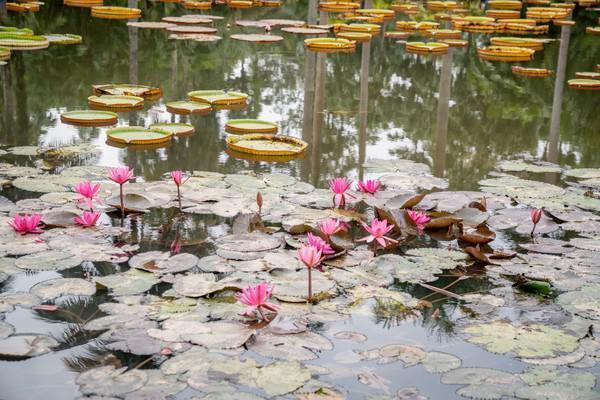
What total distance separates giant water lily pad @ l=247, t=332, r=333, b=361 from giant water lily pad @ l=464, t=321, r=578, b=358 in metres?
0.47

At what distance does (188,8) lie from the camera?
1091 cm

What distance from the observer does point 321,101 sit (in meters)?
5.99

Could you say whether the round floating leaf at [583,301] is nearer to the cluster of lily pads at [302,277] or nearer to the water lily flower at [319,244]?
the cluster of lily pads at [302,277]

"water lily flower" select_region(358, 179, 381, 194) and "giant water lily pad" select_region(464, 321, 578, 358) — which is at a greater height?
"water lily flower" select_region(358, 179, 381, 194)

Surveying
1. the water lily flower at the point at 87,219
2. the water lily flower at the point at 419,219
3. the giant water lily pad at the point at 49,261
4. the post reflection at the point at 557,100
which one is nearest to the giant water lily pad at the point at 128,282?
the giant water lily pad at the point at 49,261

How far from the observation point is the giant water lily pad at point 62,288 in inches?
99.0

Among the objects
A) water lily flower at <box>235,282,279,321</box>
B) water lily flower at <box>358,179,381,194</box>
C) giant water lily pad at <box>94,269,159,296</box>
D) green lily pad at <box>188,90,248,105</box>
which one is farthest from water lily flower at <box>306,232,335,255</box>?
green lily pad at <box>188,90,248,105</box>

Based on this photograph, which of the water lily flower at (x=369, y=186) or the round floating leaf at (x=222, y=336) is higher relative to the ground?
the water lily flower at (x=369, y=186)

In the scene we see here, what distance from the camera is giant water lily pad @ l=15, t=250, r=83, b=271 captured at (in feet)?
8.87

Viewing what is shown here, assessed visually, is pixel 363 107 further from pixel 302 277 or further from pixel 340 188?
pixel 302 277

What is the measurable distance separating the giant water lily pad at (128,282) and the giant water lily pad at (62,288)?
0.04 m

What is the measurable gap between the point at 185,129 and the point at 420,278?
2.33 m

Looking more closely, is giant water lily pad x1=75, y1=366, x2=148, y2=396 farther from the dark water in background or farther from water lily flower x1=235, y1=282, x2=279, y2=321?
the dark water in background

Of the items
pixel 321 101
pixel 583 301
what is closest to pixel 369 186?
pixel 583 301
